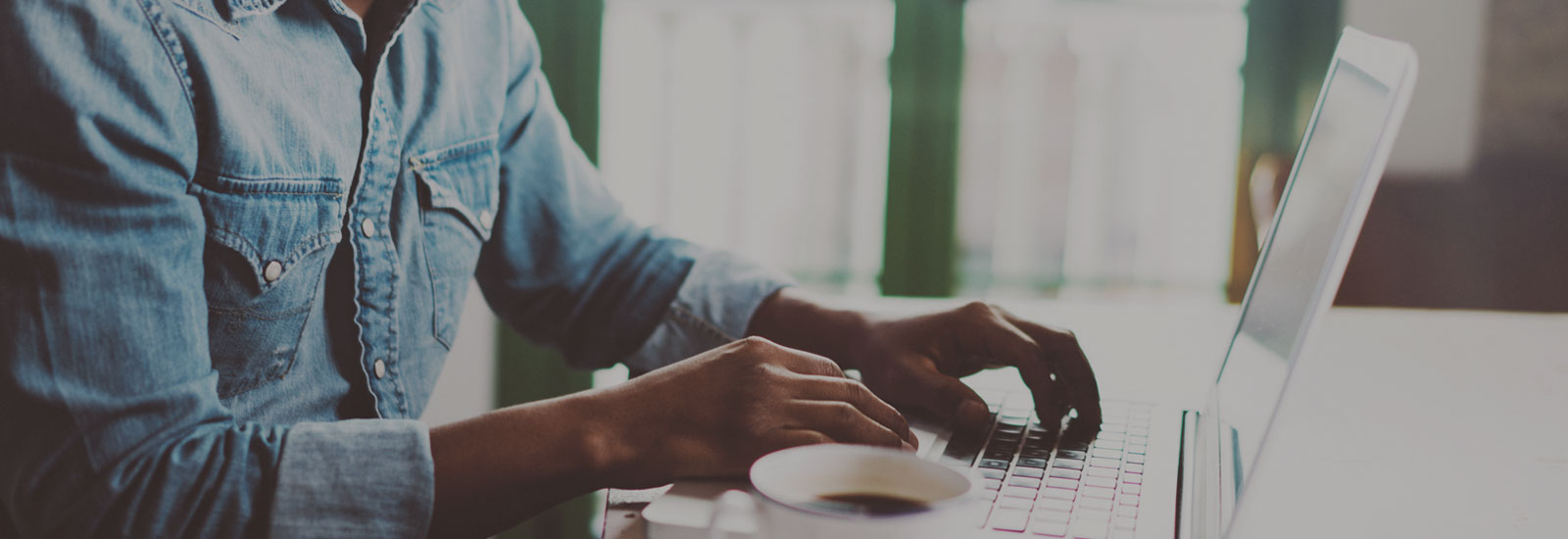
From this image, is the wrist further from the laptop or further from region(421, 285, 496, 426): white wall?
region(421, 285, 496, 426): white wall

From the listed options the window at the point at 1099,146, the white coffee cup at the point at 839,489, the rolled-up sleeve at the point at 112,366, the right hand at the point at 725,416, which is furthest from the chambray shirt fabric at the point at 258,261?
the window at the point at 1099,146

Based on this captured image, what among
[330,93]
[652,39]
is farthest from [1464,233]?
[330,93]

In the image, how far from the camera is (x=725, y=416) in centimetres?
65

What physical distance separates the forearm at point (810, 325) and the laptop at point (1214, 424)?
0.11m

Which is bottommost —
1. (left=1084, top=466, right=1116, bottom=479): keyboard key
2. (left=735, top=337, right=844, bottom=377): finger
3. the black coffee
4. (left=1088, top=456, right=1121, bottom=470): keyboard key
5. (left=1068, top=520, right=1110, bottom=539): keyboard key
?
(left=1088, top=456, right=1121, bottom=470): keyboard key

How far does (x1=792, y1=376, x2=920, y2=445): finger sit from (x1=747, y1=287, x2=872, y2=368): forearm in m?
0.23

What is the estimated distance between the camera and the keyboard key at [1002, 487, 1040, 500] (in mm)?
670

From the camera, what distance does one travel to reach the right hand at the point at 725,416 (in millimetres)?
646

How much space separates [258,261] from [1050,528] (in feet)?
1.59

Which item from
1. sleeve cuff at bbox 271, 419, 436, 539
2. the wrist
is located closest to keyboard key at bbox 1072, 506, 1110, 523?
the wrist

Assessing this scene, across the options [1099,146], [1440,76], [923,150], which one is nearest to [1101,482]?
[923,150]

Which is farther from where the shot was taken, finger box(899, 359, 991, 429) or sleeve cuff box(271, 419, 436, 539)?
finger box(899, 359, 991, 429)

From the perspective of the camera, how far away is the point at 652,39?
2.26 meters

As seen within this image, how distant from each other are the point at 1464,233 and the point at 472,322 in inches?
69.8
